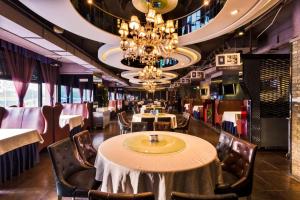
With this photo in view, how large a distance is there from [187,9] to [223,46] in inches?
106

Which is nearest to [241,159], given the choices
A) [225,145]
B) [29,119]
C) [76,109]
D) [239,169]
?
[239,169]

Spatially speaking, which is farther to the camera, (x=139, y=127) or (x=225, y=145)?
(x=139, y=127)

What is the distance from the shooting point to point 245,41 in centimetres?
727

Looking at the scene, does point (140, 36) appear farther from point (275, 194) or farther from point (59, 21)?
point (275, 194)

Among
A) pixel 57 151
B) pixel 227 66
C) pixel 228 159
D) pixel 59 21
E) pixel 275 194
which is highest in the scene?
pixel 59 21

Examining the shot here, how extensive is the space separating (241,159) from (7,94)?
7.34 m

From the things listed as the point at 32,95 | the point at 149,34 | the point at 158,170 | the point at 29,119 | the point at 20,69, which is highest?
the point at 149,34

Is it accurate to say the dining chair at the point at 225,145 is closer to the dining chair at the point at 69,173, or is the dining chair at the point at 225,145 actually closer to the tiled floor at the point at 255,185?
the tiled floor at the point at 255,185

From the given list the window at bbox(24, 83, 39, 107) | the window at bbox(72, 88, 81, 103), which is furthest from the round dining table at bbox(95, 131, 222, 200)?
the window at bbox(72, 88, 81, 103)

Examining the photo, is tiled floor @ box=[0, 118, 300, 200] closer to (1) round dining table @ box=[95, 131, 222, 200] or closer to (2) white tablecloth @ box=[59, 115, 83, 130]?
(1) round dining table @ box=[95, 131, 222, 200]

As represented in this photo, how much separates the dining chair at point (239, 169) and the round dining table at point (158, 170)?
0.15m

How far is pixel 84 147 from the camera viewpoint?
8.83 feet

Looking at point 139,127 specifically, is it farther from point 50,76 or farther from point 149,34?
point 50,76

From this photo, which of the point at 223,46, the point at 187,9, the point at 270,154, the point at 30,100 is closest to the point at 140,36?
the point at 187,9
